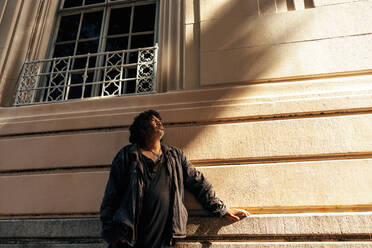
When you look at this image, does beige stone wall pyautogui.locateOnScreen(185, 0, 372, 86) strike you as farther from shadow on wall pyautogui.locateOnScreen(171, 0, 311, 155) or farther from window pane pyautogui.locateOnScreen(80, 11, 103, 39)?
window pane pyautogui.locateOnScreen(80, 11, 103, 39)

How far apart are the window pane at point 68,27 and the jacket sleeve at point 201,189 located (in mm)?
3896

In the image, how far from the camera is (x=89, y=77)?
5172mm

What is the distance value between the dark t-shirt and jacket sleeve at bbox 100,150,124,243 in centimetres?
27

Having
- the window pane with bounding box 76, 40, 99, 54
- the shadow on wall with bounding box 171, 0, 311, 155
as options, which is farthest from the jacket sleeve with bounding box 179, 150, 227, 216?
the window pane with bounding box 76, 40, 99, 54

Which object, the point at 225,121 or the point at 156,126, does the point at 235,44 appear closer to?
the point at 225,121

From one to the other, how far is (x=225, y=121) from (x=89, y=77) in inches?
107

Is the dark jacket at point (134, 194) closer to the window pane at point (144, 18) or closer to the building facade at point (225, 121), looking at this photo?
the building facade at point (225, 121)

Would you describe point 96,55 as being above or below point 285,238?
above

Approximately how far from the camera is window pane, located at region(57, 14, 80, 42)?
581 centimetres

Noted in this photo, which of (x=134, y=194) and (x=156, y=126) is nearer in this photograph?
(x=134, y=194)

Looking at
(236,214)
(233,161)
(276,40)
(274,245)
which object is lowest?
(274,245)

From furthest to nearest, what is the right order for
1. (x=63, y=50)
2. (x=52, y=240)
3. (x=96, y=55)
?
(x=63, y=50), (x=96, y=55), (x=52, y=240)

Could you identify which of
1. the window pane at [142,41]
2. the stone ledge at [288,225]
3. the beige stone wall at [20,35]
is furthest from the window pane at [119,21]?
the stone ledge at [288,225]

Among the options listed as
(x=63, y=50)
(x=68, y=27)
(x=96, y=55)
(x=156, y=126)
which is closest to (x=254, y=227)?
(x=156, y=126)
